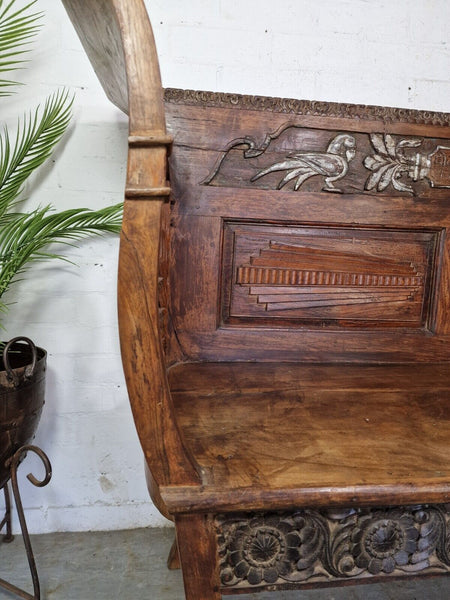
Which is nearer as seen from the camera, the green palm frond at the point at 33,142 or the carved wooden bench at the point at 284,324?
the carved wooden bench at the point at 284,324

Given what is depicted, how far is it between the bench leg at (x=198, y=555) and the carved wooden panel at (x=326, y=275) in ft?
1.67

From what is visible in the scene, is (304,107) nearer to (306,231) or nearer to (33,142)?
(306,231)

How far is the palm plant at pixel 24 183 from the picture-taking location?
43.3 inches

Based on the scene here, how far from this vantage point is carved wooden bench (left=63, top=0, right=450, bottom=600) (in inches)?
21.8

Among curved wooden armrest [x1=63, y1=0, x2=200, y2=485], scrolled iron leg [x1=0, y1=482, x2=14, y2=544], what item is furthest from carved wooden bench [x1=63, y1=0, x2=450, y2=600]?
scrolled iron leg [x1=0, y1=482, x2=14, y2=544]

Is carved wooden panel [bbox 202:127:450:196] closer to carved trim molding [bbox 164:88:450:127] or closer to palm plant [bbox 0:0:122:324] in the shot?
carved trim molding [bbox 164:88:450:127]

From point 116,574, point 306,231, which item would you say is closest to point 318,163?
point 306,231

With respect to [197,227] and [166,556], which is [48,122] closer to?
[197,227]

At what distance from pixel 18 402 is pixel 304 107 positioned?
33.4 inches

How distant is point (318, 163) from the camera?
995 mm

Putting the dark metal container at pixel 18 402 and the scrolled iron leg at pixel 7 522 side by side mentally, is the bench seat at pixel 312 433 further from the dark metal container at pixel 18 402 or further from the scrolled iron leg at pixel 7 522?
the scrolled iron leg at pixel 7 522

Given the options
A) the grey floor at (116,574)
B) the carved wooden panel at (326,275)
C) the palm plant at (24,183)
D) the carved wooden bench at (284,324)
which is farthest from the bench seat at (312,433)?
the grey floor at (116,574)

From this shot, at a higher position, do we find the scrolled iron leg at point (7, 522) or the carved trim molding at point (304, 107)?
the carved trim molding at point (304, 107)

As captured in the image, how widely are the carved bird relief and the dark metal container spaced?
2.06ft
